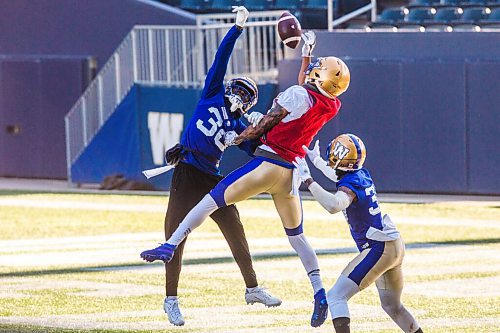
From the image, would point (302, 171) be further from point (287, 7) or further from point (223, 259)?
point (287, 7)

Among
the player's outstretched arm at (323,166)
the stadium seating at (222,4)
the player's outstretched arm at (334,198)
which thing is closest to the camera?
the player's outstretched arm at (334,198)

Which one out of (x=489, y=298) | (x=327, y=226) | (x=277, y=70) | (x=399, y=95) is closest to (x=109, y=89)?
(x=277, y=70)

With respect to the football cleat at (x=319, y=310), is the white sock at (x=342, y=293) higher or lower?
higher

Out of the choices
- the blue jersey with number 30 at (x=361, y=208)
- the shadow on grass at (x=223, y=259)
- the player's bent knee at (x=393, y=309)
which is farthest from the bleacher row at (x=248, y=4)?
the player's bent knee at (x=393, y=309)

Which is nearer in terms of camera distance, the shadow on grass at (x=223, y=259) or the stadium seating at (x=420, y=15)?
the shadow on grass at (x=223, y=259)

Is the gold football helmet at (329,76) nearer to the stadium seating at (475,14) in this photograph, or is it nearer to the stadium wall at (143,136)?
the stadium wall at (143,136)

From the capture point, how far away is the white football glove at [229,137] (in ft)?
30.9

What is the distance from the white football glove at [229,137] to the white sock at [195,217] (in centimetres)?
48

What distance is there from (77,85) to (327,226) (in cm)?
1008

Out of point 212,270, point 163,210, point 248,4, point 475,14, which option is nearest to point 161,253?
point 212,270

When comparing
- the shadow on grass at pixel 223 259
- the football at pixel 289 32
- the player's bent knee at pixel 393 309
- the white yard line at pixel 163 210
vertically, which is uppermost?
the football at pixel 289 32

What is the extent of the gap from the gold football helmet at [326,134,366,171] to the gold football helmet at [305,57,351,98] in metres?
0.90

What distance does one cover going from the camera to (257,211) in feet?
61.8

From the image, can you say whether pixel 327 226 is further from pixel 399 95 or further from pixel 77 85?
pixel 77 85
